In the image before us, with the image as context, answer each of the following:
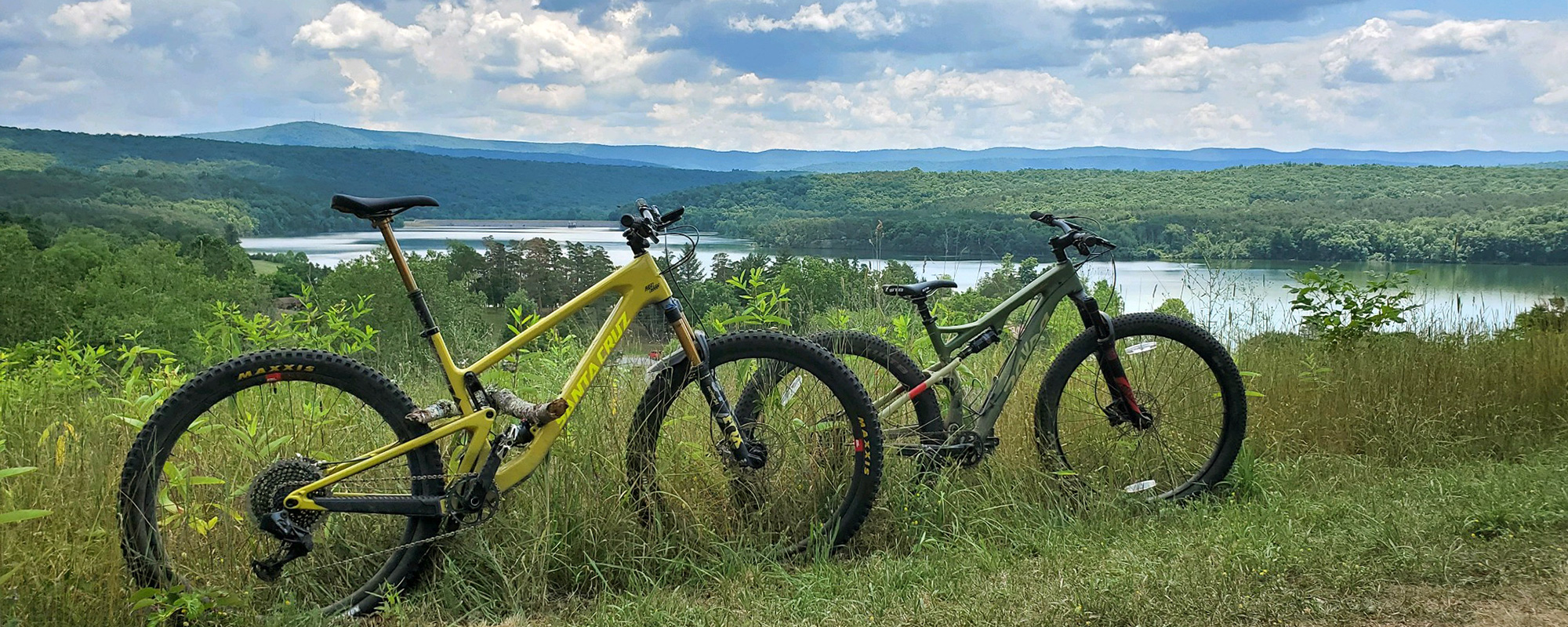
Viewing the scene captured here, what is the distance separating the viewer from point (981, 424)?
12.5 feet

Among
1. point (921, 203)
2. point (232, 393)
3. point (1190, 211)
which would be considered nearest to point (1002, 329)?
point (232, 393)

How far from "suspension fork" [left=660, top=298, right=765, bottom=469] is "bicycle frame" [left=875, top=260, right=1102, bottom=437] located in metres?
0.69

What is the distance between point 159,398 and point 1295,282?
19.7ft

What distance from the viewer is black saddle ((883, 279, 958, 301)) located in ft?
12.4

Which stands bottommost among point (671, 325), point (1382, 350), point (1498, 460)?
point (1498, 460)

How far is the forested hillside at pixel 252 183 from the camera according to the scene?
1488 centimetres

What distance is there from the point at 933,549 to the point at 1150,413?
130 cm

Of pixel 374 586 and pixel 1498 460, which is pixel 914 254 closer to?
pixel 1498 460

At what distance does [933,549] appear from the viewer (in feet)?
11.0

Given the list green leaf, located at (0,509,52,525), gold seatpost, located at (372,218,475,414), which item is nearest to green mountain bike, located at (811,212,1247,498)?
gold seatpost, located at (372,218,475,414)

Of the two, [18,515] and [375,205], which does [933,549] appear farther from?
[18,515]

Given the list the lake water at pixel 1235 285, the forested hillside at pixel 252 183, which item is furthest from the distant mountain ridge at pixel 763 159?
the lake water at pixel 1235 285

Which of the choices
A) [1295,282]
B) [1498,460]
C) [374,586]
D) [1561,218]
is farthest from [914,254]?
[1561,218]

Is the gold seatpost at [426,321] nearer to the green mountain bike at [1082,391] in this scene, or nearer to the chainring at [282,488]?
the chainring at [282,488]
